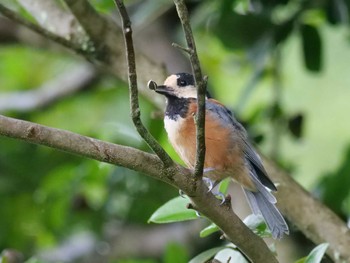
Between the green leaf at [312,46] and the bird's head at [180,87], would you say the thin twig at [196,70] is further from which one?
the green leaf at [312,46]

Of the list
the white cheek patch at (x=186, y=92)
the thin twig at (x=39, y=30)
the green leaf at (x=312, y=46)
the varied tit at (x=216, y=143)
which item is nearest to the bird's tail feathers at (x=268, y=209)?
the varied tit at (x=216, y=143)

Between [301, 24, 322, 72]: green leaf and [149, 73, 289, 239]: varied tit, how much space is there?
0.74m

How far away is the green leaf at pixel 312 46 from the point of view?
2.77 m

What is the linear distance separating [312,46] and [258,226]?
1.05 m

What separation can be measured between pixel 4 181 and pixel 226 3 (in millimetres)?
1238

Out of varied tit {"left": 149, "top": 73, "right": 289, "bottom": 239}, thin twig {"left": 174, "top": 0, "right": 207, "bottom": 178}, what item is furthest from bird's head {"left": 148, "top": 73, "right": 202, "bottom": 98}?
thin twig {"left": 174, "top": 0, "right": 207, "bottom": 178}

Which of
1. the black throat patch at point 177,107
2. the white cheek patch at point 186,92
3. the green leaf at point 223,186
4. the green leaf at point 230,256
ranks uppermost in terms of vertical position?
the white cheek patch at point 186,92

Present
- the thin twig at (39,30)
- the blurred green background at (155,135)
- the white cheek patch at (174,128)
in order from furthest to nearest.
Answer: the blurred green background at (155,135) → the thin twig at (39,30) → the white cheek patch at (174,128)

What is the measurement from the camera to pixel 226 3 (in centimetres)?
267

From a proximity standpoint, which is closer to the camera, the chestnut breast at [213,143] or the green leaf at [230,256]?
the green leaf at [230,256]

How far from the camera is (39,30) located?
91.4 inches

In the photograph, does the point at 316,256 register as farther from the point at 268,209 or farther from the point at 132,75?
the point at 132,75

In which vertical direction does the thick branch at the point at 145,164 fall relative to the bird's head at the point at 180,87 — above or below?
below

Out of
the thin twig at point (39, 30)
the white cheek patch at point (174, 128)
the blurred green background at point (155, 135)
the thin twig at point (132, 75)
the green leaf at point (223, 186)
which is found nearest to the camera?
the thin twig at point (132, 75)
